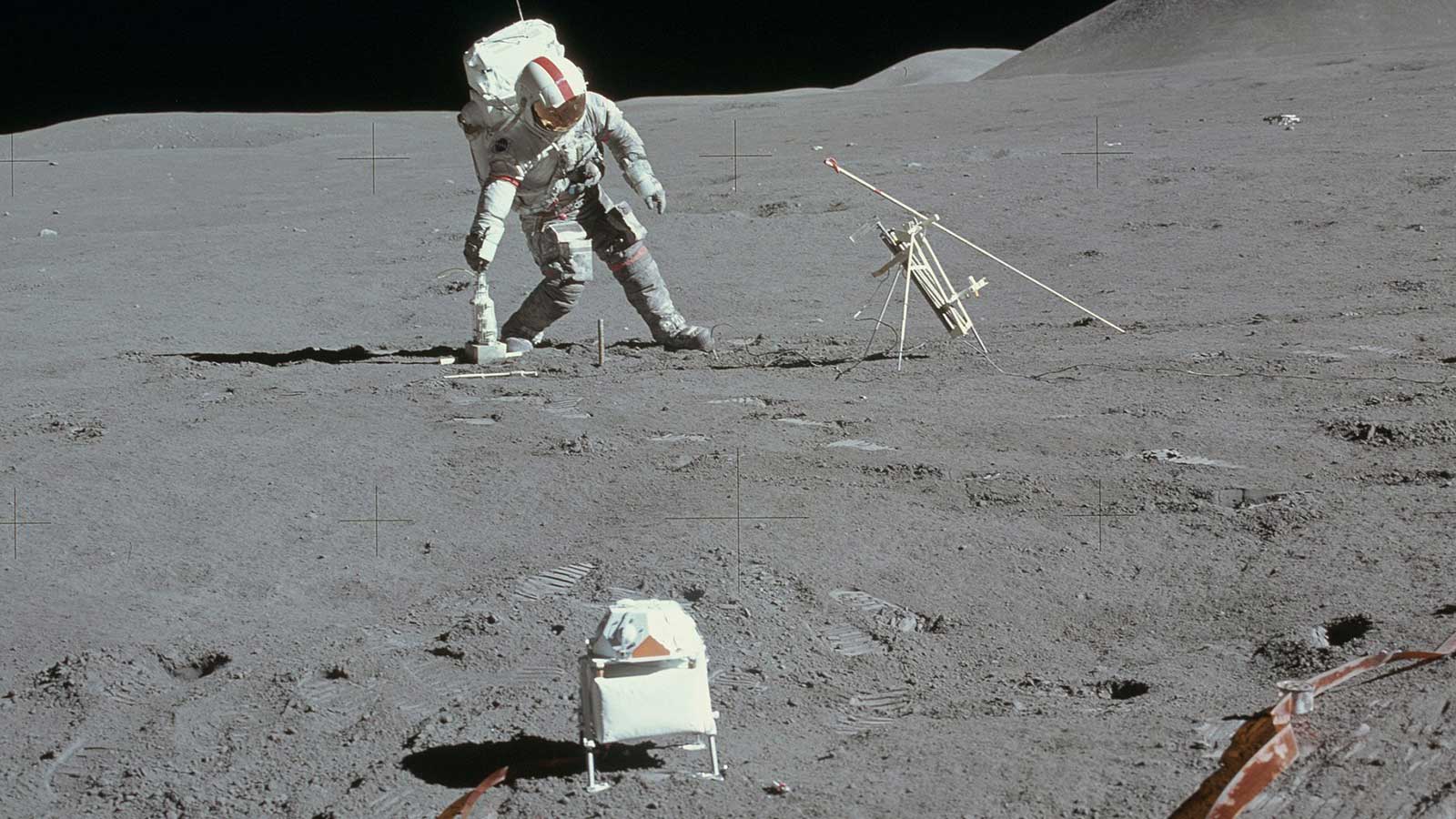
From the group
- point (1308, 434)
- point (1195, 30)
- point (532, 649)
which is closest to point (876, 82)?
point (1195, 30)

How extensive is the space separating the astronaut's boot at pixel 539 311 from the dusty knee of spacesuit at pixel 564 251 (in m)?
0.03

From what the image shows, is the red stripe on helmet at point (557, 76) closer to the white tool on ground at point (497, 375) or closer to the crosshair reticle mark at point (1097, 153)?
the white tool on ground at point (497, 375)

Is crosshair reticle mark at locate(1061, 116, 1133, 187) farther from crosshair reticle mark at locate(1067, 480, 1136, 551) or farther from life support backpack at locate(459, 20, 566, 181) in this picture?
crosshair reticle mark at locate(1067, 480, 1136, 551)

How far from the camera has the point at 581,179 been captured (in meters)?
4.99

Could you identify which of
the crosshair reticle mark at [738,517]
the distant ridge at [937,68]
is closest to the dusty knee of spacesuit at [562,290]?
the crosshair reticle mark at [738,517]

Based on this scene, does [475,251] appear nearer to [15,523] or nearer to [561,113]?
[561,113]

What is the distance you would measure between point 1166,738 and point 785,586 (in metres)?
0.90

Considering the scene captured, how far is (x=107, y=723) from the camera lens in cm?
246

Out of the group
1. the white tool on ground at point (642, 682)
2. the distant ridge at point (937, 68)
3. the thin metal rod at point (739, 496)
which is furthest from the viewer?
the distant ridge at point (937, 68)

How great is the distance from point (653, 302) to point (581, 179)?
19.6 inches

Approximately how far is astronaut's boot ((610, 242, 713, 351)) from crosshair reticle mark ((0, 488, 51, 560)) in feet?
7.11

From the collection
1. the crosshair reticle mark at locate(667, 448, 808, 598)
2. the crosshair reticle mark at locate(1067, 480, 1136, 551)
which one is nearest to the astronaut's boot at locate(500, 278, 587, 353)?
the crosshair reticle mark at locate(667, 448, 808, 598)

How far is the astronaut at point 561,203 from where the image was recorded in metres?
4.68

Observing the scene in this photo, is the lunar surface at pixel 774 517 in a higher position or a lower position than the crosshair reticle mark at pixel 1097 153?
lower
